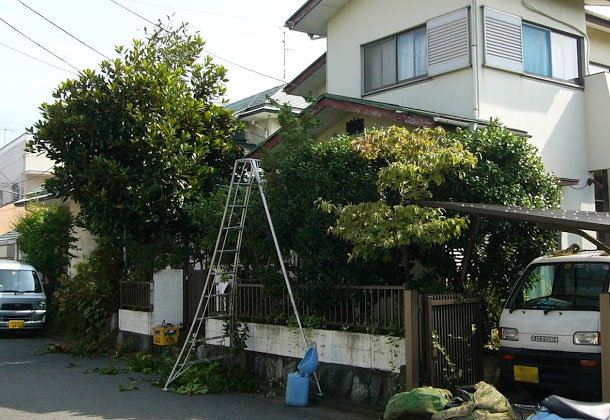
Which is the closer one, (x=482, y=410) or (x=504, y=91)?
(x=482, y=410)

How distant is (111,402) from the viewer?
9.31 m

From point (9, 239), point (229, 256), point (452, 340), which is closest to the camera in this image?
point (452, 340)

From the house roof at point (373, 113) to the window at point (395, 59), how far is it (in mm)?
1487

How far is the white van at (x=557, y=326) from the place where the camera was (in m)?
7.53

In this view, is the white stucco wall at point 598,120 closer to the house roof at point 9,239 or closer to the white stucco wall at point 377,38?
the white stucco wall at point 377,38

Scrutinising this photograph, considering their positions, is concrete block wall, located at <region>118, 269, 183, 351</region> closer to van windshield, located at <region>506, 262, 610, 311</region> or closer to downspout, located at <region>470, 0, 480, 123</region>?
downspout, located at <region>470, 0, 480, 123</region>

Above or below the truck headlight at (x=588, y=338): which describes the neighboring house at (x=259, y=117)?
above

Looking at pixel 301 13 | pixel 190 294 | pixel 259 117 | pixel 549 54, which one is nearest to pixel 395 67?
pixel 301 13

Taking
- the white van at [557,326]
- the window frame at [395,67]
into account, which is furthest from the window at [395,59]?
the white van at [557,326]

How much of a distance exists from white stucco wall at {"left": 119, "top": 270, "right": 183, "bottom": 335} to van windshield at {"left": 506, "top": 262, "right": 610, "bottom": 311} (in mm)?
8120

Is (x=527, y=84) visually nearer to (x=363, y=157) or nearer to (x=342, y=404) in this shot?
(x=363, y=157)

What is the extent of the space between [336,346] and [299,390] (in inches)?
35.7

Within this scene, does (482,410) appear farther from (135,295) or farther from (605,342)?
(135,295)

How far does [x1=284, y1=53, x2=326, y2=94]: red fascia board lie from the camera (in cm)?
1695
